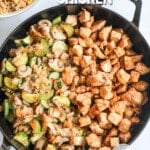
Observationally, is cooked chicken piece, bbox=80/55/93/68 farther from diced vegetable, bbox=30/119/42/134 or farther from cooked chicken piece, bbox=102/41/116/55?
diced vegetable, bbox=30/119/42/134

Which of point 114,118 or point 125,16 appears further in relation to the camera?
point 125,16

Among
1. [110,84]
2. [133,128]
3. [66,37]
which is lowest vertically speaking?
[133,128]

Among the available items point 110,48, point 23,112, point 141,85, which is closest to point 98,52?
point 110,48

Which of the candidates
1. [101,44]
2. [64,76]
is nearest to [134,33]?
[101,44]

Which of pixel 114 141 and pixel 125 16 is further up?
pixel 125 16

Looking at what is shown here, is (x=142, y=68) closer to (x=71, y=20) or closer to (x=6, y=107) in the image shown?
(x=71, y=20)

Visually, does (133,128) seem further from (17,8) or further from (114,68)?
(17,8)
